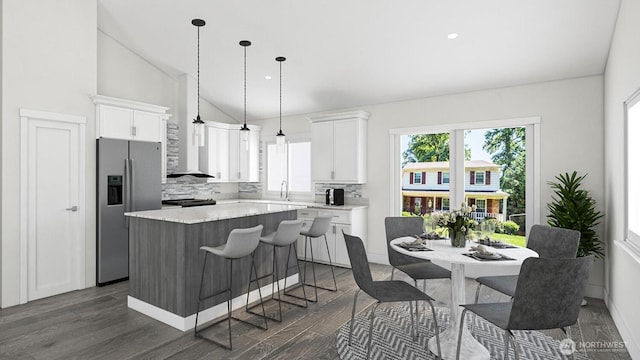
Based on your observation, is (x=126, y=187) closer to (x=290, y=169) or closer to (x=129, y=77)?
(x=129, y=77)

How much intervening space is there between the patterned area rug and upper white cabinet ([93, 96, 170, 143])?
358cm

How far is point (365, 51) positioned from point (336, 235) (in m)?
2.65

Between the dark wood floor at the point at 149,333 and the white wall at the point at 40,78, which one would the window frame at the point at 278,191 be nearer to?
the dark wood floor at the point at 149,333

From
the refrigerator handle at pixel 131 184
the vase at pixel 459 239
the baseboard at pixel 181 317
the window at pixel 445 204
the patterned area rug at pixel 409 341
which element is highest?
the refrigerator handle at pixel 131 184

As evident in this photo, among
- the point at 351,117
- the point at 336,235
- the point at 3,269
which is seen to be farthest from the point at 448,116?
the point at 3,269

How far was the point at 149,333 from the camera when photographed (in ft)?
9.78

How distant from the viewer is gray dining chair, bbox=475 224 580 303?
9.03 ft

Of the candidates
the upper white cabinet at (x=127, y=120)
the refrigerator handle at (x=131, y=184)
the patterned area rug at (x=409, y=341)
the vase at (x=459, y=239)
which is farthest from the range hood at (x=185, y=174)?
the vase at (x=459, y=239)

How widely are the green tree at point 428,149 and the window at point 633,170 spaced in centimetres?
195

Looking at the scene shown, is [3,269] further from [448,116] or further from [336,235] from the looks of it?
[448,116]

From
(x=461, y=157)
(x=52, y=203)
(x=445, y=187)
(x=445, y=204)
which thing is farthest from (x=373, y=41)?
(x=52, y=203)

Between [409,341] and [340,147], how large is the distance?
316 centimetres

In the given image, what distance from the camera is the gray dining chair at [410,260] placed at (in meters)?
3.01

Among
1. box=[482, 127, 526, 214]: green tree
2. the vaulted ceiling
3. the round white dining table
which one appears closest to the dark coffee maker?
the vaulted ceiling
